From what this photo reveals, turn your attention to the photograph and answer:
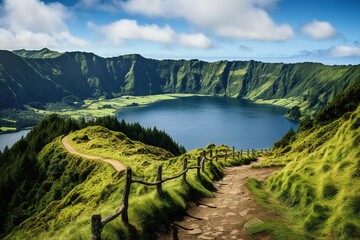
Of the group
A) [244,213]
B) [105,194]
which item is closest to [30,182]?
[105,194]

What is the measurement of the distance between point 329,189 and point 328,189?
0.27 ft

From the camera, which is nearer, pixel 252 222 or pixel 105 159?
pixel 252 222

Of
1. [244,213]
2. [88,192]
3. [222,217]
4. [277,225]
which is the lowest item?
[88,192]

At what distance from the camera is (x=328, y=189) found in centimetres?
1894

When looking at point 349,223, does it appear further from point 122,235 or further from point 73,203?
point 73,203

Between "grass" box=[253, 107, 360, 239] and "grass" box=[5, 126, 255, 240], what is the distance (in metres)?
7.28

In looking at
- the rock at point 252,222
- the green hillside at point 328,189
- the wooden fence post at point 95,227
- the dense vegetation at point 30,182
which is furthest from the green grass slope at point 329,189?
the dense vegetation at point 30,182

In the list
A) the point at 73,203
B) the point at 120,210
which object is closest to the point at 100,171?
the point at 73,203

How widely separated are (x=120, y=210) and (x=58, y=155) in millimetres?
70102

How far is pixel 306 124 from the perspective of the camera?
69562 millimetres

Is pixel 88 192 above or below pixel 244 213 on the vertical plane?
below

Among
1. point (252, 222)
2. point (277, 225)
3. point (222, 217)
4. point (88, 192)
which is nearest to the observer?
point (277, 225)

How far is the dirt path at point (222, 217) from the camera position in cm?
1745

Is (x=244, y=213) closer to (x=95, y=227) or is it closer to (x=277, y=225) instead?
(x=277, y=225)
